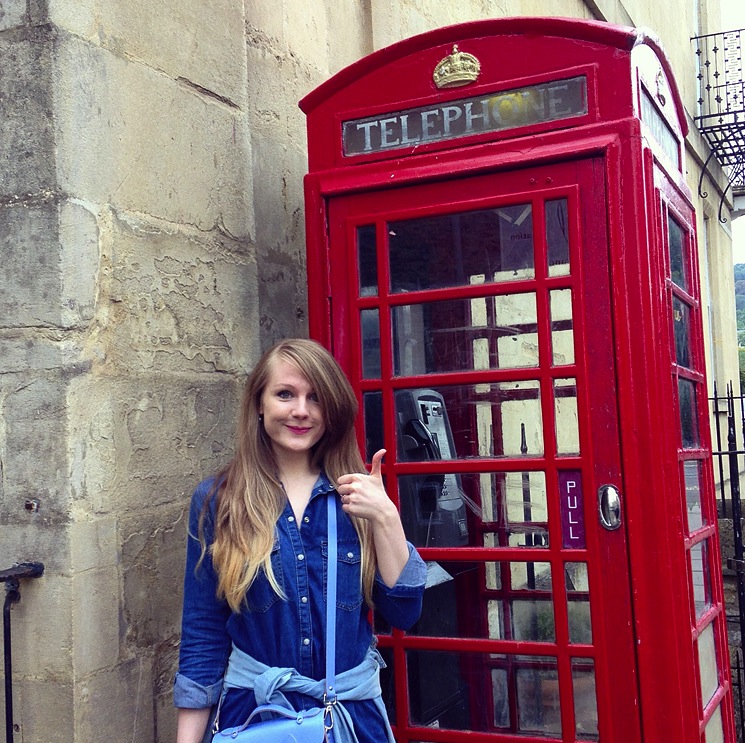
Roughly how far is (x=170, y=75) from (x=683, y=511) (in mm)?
2045

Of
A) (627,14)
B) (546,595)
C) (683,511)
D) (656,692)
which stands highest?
(627,14)

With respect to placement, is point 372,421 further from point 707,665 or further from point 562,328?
point 707,665

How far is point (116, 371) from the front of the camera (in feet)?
8.13

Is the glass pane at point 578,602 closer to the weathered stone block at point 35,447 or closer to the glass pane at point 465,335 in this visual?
the glass pane at point 465,335

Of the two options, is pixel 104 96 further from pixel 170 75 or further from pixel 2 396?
pixel 2 396

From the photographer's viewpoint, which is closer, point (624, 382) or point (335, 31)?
point (624, 382)

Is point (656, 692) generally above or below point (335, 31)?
below

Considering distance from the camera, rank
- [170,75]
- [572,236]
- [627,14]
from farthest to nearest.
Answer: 1. [627,14]
2. [170,75]
3. [572,236]

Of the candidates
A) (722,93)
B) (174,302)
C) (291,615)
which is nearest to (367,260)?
(174,302)

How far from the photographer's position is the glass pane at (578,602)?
2566 millimetres

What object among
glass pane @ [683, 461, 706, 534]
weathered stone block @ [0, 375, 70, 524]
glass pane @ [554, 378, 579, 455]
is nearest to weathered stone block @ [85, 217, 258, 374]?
weathered stone block @ [0, 375, 70, 524]

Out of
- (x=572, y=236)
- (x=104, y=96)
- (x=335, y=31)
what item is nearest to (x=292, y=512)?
(x=572, y=236)

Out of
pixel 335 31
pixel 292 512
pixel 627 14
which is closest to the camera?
pixel 292 512

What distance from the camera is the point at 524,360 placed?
2637mm
